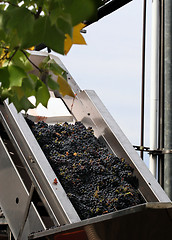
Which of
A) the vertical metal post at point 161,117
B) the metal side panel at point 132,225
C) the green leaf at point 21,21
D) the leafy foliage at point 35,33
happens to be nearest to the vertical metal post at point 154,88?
the vertical metal post at point 161,117

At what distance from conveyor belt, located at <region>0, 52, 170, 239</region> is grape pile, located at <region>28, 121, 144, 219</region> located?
77 mm

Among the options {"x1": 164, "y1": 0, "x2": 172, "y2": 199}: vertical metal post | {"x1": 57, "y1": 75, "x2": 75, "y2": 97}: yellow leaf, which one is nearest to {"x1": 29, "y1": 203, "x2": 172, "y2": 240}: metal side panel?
{"x1": 57, "y1": 75, "x2": 75, "y2": 97}: yellow leaf

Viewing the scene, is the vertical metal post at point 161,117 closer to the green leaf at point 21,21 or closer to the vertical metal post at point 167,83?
the vertical metal post at point 167,83

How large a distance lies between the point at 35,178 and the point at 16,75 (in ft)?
4.80

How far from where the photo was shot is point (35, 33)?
3.89 ft

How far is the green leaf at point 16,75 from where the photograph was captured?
1.37 metres

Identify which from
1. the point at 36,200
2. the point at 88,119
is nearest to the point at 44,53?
the point at 88,119

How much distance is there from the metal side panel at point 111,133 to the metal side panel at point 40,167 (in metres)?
0.57

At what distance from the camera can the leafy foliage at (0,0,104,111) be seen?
3.76ft

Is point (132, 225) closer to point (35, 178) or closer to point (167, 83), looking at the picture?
point (35, 178)

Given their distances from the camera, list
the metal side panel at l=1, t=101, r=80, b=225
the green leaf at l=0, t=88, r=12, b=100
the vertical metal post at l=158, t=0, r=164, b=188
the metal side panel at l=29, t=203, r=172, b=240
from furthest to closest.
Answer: the vertical metal post at l=158, t=0, r=164, b=188 → the metal side panel at l=1, t=101, r=80, b=225 → the metal side panel at l=29, t=203, r=172, b=240 → the green leaf at l=0, t=88, r=12, b=100

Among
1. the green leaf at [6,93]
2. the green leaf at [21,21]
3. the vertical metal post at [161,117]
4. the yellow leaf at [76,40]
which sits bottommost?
the green leaf at [21,21]

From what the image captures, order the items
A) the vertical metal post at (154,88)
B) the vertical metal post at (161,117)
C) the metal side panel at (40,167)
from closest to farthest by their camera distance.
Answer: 1. the metal side panel at (40,167)
2. the vertical metal post at (161,117)
3. the vertical metal post at (154,88)

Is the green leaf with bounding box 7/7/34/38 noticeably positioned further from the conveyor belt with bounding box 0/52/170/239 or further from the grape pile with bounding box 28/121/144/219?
the grape pile with bounding box 28/121/144/219
